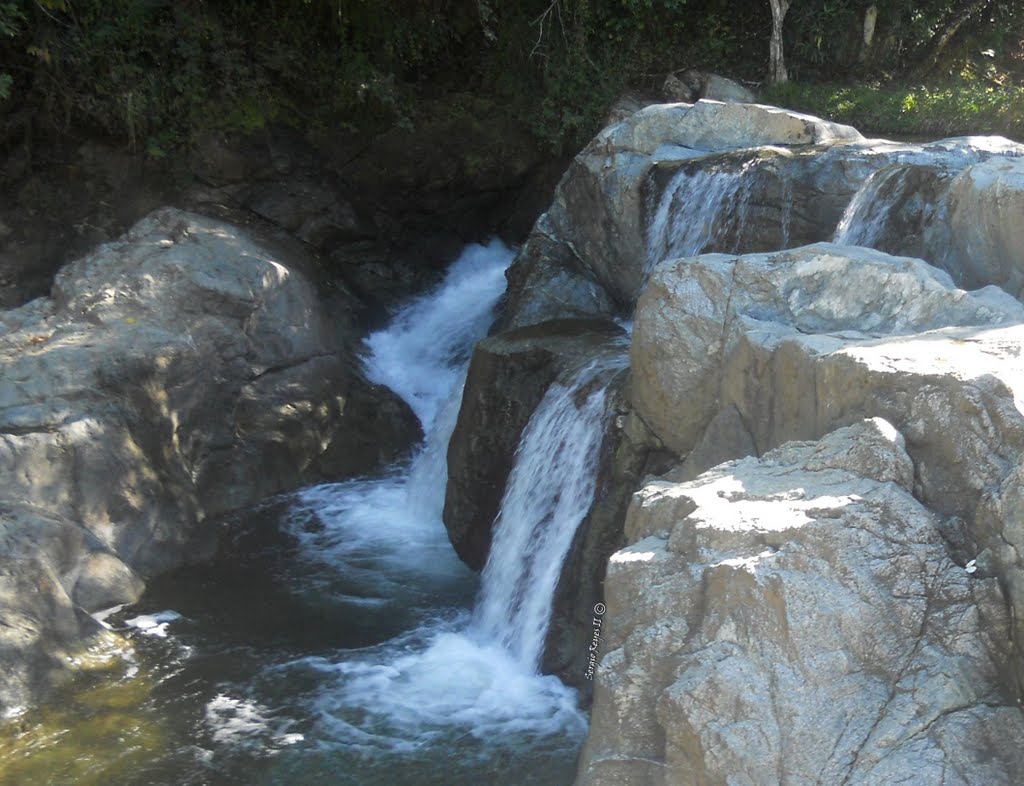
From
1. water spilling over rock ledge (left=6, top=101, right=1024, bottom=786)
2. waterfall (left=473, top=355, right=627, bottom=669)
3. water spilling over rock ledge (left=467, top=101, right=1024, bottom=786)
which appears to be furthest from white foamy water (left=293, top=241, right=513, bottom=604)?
water spilling over rock ledge (left=467, top=101, right=1024, bottom=786)

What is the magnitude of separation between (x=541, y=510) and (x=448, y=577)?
117 cm

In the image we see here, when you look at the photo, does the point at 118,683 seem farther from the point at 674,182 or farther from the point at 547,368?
the point at 674,182

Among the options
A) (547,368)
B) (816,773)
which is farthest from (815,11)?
(816,773)

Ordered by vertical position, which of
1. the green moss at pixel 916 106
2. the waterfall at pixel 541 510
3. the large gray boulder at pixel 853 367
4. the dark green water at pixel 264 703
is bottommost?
the dark green water at pixel 264 703

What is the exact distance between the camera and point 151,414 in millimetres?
8156

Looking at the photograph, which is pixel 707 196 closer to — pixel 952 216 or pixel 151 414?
pixel 952 216

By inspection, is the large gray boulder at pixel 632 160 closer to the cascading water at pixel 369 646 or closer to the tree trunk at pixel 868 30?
the cascading water at pixel 369 646

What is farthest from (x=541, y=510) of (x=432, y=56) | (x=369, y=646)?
(x=432, y=56)

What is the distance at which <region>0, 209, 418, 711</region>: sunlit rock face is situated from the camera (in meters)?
6.73

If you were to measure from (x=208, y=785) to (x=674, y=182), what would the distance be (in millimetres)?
5591

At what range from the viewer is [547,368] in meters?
7.73

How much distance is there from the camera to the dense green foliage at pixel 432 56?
36.4 ft

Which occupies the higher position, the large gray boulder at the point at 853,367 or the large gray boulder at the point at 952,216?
the large gray boulder at the point at 952,216

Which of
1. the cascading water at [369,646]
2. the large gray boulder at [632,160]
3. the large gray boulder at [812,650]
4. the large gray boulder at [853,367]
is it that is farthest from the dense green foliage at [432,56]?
the large gray boulder at [812,650]
